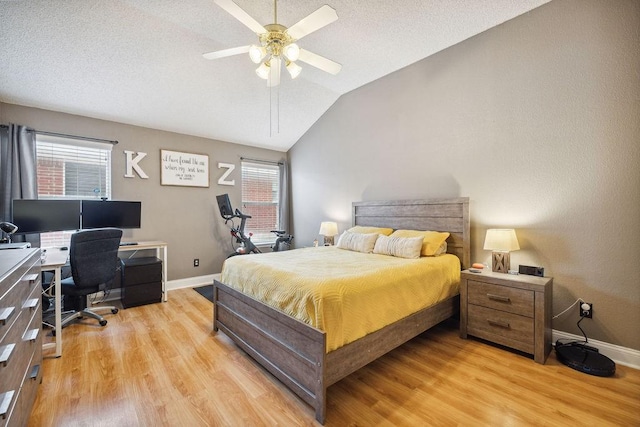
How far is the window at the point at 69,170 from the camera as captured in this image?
3.31 metres

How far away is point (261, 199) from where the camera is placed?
17.2 ft

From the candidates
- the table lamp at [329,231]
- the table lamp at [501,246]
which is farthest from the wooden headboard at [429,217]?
the table lamp at [329,231]

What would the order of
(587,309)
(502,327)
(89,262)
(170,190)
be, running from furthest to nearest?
(170,190) → (89,262) → (502,327) → (587,309)

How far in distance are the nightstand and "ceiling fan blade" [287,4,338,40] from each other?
2427 mm

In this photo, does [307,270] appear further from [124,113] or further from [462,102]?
[124,113]

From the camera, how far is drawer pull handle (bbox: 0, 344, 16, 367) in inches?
41.3

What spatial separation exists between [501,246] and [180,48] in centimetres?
379

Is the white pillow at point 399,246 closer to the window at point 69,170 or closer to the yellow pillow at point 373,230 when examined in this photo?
the yellow pillow at point 373,230

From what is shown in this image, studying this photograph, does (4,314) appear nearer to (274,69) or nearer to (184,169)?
(274,69)

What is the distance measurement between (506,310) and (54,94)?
5157mm

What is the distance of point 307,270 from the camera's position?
2154 mm

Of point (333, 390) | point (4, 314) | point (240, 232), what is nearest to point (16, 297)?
point (4, 314)

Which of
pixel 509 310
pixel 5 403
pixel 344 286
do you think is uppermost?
pixel 344 286

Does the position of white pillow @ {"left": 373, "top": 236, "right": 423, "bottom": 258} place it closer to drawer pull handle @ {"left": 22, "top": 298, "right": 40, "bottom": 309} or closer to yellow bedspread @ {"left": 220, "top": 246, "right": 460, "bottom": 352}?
yellow bedspread @ {"left": 220, "top": 246, "right": 460, "bottom": 352}
